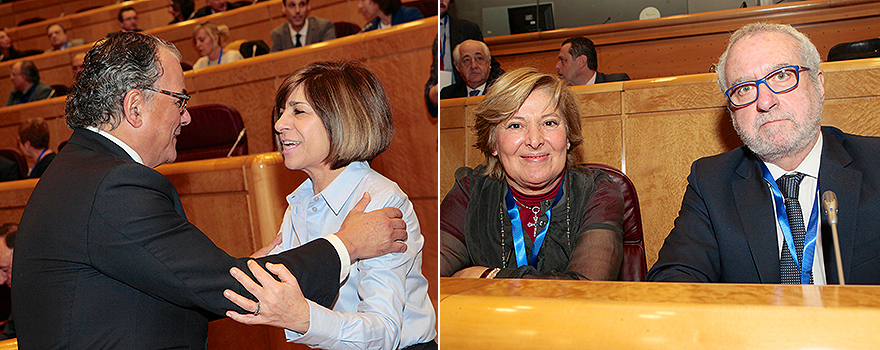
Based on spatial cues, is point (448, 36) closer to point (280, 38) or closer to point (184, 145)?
point (184, 145)

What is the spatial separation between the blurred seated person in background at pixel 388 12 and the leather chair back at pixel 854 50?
50.2 inches

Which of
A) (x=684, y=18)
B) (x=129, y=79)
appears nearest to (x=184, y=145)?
(x=129, y=79)

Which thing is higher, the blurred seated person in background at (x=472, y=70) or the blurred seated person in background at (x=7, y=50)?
the blurred seated person in background at (x=7, y=50)

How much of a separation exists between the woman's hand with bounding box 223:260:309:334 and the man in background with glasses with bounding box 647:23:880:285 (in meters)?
0.32

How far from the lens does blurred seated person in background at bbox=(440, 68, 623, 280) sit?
477mm


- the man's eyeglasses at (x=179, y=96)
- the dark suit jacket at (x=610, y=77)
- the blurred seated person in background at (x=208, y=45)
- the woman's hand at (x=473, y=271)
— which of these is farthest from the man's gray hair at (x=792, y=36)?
the blurred seated person in background at (x=208, y=45)

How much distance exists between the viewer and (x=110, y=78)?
1.86 ft

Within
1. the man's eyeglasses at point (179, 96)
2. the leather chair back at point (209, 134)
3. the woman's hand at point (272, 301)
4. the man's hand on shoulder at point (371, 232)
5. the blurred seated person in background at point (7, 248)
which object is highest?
the man's eyeglasses at point (179, 96)

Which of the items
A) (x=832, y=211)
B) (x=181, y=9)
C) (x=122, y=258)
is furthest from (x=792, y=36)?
(x=181, y=9)

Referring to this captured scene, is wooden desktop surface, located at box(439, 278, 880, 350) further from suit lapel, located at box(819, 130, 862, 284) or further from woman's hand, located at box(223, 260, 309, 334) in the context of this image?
woman's hand, located at box(223, 260, 309, 334)

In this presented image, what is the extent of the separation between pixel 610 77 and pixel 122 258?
0.48 metres

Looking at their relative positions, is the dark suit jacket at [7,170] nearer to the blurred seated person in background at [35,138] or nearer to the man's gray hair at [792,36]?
the blurred seated person in background at [35,138]

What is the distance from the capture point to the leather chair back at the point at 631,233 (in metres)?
0.62

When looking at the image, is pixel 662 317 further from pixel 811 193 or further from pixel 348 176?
pixel 348 176
